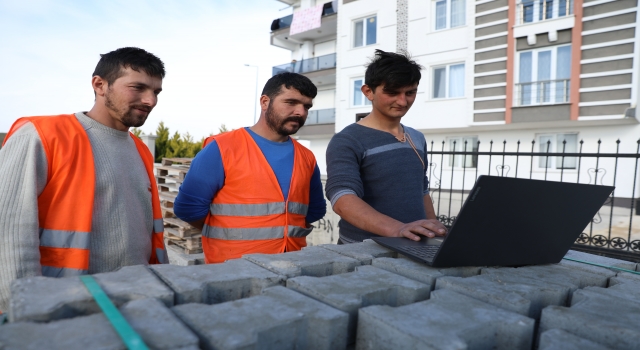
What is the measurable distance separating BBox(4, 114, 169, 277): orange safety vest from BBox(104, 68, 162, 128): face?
301 mm

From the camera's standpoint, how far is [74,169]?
6.31 feet

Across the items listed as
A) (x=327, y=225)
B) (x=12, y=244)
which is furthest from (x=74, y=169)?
(x=327, y=225)

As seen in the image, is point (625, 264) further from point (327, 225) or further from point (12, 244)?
point (327, 225)

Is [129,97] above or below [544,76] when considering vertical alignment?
below

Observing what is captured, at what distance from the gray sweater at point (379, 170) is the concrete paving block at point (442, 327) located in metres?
1.33

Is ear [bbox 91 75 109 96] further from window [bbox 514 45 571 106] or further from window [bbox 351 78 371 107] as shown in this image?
window [bbox 351 78 371 107]

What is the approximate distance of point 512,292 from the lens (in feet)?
3.69

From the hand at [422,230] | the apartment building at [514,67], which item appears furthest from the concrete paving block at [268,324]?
the apartment building at [514,67]

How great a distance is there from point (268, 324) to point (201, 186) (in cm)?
188

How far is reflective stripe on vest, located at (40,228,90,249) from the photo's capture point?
183 cm

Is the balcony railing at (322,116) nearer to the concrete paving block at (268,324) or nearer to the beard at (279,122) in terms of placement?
the beard at (279,122)

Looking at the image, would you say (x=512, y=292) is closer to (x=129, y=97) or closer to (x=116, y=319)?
(x=116, y=319)

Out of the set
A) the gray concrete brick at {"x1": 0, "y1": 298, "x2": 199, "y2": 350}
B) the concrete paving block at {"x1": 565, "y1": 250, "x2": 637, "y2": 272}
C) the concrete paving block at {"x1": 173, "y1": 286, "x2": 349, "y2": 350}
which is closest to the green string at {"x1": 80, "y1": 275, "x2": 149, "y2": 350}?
the gray concrete brick at {"x1": 0, "y1": 298, "x2": 199, "y2": 350}

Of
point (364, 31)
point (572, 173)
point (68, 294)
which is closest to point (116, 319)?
point (68, 294)
